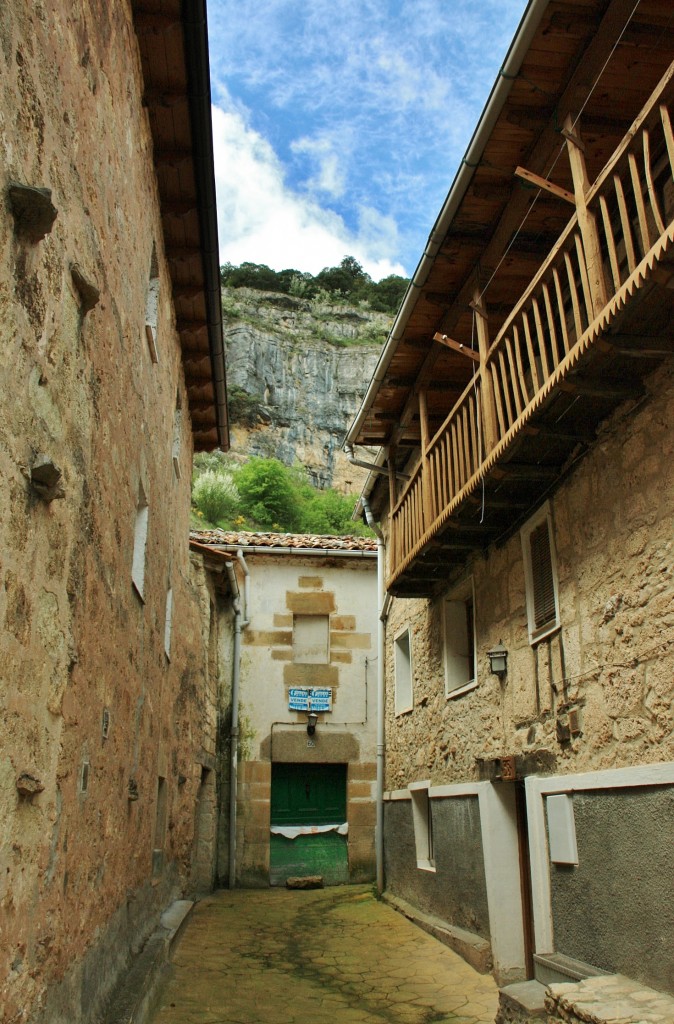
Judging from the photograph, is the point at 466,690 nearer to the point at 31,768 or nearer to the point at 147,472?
the point at 147,472

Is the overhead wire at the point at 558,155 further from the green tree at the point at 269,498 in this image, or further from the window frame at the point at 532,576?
the green tree at the point at 269,498

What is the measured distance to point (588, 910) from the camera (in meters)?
5.50

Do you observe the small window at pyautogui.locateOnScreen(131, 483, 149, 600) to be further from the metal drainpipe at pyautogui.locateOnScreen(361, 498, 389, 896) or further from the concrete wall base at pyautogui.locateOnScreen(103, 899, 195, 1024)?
the metal drainpipe at pyautogui.locateOnScreen(361, 498, 389, 896)

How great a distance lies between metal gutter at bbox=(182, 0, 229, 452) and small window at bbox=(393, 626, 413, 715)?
4817 millimetres

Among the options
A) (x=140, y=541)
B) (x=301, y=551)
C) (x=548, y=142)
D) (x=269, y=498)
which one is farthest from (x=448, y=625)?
(x=269, y=498)

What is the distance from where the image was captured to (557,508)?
21.5ft

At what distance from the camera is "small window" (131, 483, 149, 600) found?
20.9ft

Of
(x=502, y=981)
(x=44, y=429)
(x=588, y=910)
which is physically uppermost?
(x=44, y=429)

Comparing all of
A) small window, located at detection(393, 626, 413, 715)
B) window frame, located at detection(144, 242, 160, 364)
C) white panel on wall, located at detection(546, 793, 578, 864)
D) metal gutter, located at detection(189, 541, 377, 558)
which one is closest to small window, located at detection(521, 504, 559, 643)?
white panel on wall, located at detection(546, 793, 578, 864)

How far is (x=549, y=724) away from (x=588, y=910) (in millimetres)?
1377

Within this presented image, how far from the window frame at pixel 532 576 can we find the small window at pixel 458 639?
2.03m

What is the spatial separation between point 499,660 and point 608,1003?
3226 mm

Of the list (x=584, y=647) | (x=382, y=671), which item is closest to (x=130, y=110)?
(x=584, y=647)

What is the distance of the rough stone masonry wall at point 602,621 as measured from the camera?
4.97 metres
